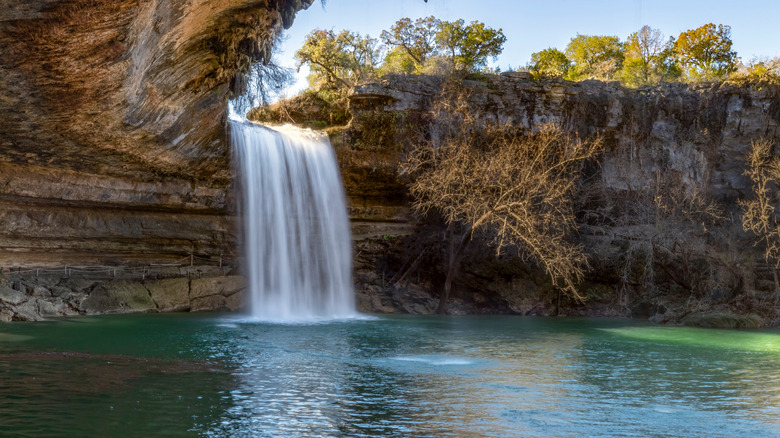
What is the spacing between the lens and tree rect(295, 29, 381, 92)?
96.8ft

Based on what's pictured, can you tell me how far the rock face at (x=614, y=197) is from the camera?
2441 cm

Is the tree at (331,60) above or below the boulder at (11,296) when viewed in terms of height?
above

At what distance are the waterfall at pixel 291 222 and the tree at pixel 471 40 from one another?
44.0ft

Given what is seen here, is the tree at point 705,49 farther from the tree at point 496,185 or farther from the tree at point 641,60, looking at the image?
the tree at point 496,185

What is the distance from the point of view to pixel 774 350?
607 inches

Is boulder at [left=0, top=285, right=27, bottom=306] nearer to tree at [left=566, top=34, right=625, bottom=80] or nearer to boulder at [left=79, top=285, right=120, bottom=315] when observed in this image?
boulder at [left=79, top=285, right=120, bottom=315]

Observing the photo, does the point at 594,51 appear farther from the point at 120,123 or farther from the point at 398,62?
the point at 120,123

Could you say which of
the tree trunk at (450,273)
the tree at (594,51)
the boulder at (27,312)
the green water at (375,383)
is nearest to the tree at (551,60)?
the tree at (594,51)

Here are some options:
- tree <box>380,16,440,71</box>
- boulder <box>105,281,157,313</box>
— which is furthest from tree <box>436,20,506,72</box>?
boulder <box>105,281,157,313</box>

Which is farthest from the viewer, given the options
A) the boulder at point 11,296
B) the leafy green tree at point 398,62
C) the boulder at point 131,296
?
the leafy green tree at point 398,62

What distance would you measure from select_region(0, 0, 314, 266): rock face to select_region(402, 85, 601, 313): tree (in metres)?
7.13

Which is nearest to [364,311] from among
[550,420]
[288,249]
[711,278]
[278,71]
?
[288,249]

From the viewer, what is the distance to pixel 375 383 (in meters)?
10.4

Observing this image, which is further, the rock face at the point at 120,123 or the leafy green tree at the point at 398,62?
the leafy green tree at the point at 398,62
